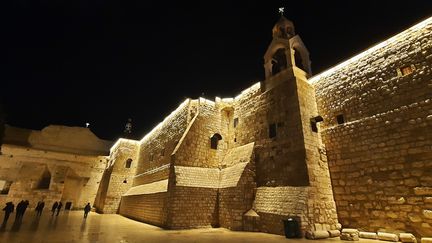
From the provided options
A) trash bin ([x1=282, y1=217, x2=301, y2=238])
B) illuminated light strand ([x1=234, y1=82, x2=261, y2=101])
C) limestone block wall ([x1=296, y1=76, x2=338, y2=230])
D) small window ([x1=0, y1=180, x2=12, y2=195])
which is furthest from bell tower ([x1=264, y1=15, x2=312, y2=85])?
small window ([x1=0, y1=180, x2=12, y2=195])

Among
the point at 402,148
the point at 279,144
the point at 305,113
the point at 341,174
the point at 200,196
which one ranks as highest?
the point at 305,113

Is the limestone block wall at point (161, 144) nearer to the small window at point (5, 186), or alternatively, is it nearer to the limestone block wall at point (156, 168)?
the limestone block wall at point (156, 168)

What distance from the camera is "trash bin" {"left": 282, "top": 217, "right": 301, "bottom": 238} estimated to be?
7496mm

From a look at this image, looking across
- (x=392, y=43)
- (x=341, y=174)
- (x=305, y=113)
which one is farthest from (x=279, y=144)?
(x=392, y=43)

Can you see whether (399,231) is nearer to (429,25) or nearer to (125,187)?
(429,25)

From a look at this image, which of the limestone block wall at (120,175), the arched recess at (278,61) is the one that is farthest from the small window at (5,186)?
the arched recess at (278,61)

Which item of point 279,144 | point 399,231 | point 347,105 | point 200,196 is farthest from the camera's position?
point 200,196

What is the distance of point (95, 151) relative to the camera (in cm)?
2906

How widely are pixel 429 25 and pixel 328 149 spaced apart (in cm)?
570

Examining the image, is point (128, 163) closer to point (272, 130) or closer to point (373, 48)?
point (272, 130)

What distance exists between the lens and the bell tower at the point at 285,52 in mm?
11602

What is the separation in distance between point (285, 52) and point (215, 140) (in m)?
6.61

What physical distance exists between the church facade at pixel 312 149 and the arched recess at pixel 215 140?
67 mm

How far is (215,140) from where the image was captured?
44.9 feet
